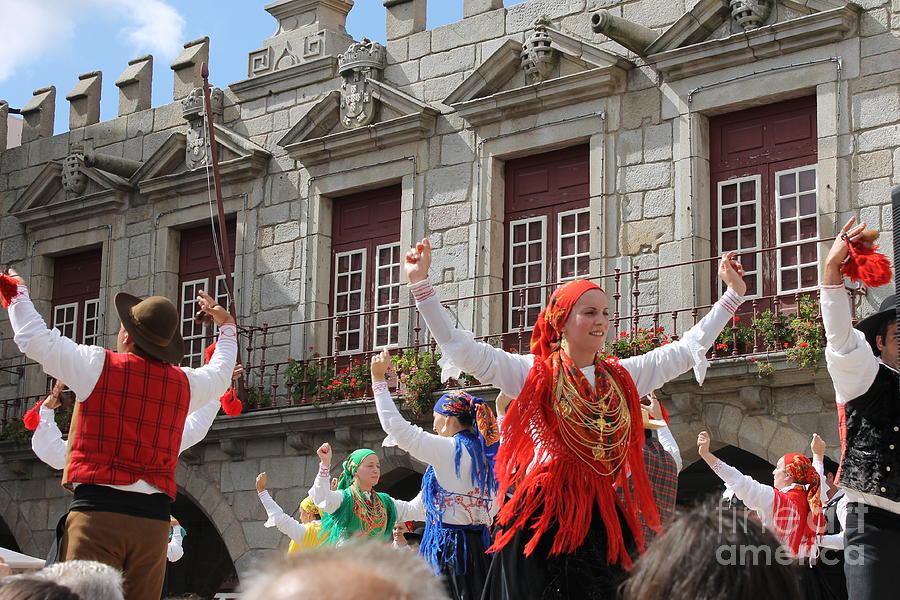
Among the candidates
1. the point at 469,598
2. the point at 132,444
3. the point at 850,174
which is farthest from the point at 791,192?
the point at 132,444

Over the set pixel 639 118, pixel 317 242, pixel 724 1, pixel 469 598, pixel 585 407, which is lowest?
pixel 469 598

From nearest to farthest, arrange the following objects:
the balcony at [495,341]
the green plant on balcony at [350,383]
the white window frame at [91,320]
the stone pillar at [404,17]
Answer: the balcony at [495,341], the green plant on balcony at [350,383], the stone pillar at [404,17], the white window frame at [91,320]

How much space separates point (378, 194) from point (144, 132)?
14.2ft

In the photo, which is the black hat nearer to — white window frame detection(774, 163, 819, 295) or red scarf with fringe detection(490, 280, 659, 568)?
red scarf with fringe detection(490, 280, 659, 568)

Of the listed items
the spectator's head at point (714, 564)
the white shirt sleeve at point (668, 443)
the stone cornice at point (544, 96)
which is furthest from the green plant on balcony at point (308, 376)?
the spectator's head at point (714, 564)

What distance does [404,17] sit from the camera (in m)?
17.1

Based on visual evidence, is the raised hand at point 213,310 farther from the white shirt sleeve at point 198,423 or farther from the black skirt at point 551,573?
the black skirt at point 551,573

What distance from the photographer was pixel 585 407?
5.45 m

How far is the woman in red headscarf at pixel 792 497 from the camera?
28.2ft

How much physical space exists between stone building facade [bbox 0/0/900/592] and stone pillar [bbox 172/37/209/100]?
1.5 inches

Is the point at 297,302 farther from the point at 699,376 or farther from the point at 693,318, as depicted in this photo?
the point at 699,376

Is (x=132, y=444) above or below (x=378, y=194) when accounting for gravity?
below

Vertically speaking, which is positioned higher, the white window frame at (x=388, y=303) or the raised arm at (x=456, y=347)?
the white window frame at (x=388, y=303)

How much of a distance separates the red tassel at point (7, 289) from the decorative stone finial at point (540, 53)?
998 centimetres
